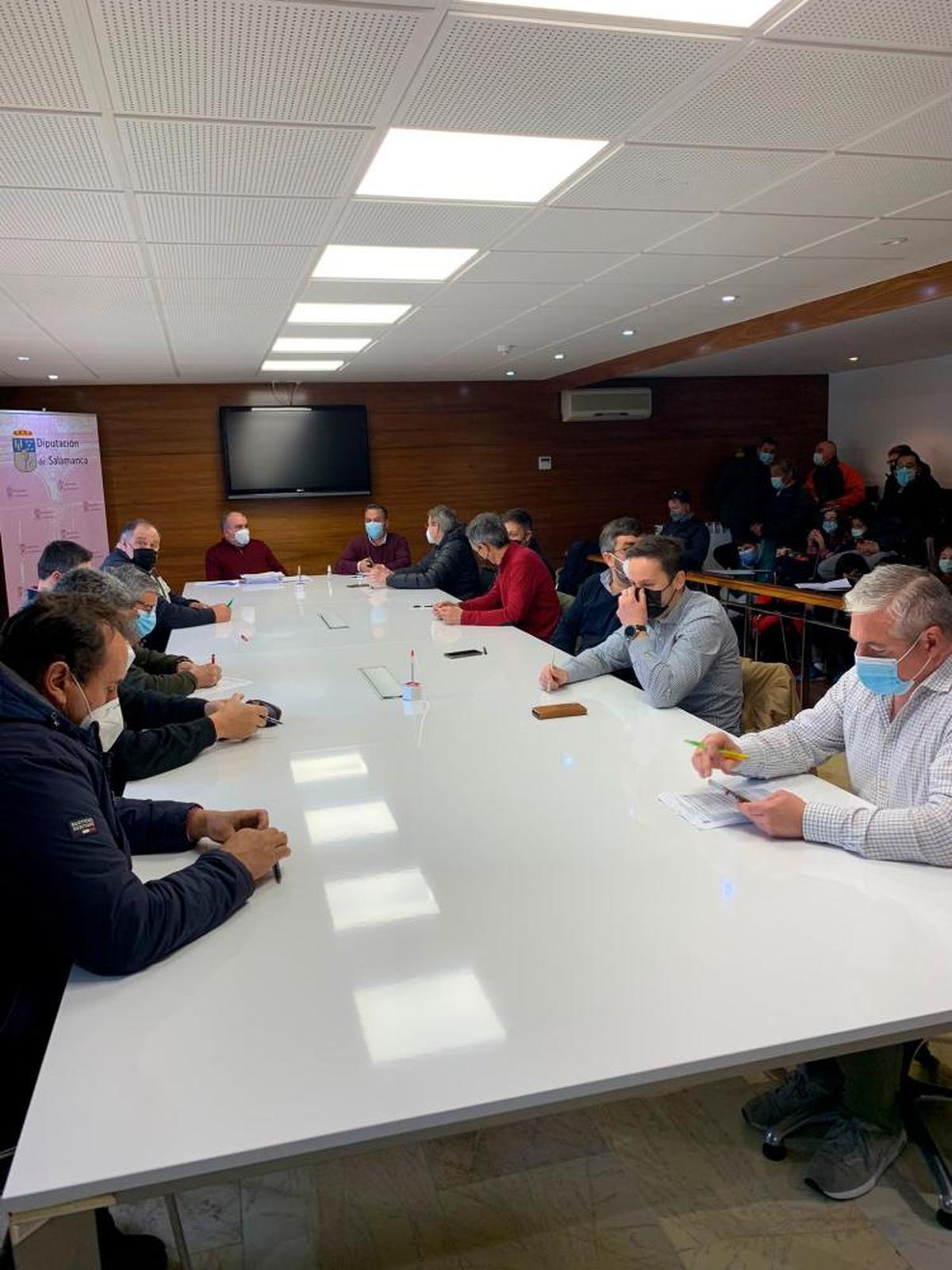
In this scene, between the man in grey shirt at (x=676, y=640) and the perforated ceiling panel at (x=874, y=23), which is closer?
the perforated ceiling panel at (x=874, y=23)

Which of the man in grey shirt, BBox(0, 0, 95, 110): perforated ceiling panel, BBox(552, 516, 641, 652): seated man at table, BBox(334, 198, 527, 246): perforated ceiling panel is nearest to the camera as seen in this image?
BBox(0, 0, 95, 110): perforated ceiling panel

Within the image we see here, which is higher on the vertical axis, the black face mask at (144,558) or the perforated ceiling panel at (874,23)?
the perforated ceiling panel at (874,23)

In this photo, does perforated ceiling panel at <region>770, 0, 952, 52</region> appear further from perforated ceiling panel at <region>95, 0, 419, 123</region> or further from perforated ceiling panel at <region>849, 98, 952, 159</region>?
perforated ceiling panel at <region>95, 0, 419, 123</region>

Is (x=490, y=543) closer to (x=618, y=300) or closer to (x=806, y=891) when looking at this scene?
(x=618, y=300)

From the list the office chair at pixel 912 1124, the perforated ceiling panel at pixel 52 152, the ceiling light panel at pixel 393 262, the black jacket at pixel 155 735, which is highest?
the ceiling light panel at pixel 393 262

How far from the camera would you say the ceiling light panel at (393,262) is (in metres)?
3.69

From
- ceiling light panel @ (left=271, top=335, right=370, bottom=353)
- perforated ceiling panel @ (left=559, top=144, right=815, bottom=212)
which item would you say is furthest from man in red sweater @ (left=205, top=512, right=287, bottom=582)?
perforated ceiling panel @ (left=559, top=144, right=815, bottom=212)

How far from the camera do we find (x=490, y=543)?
4.74 m

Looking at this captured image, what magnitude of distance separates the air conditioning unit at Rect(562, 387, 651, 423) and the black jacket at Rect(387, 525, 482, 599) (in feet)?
Answer: 11.5

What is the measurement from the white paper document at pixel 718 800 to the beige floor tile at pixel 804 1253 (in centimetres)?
79

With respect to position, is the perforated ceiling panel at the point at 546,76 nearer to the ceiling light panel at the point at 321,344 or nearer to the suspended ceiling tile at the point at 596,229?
the suspended ceiling tile at the point at 596,229

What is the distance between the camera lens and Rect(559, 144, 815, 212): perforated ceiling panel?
270 cm

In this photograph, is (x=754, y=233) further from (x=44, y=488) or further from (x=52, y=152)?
(x=44, y=488)

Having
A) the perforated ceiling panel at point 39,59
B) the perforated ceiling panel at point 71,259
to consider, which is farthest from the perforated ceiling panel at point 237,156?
the perforated ceiling panel at point 71,259
